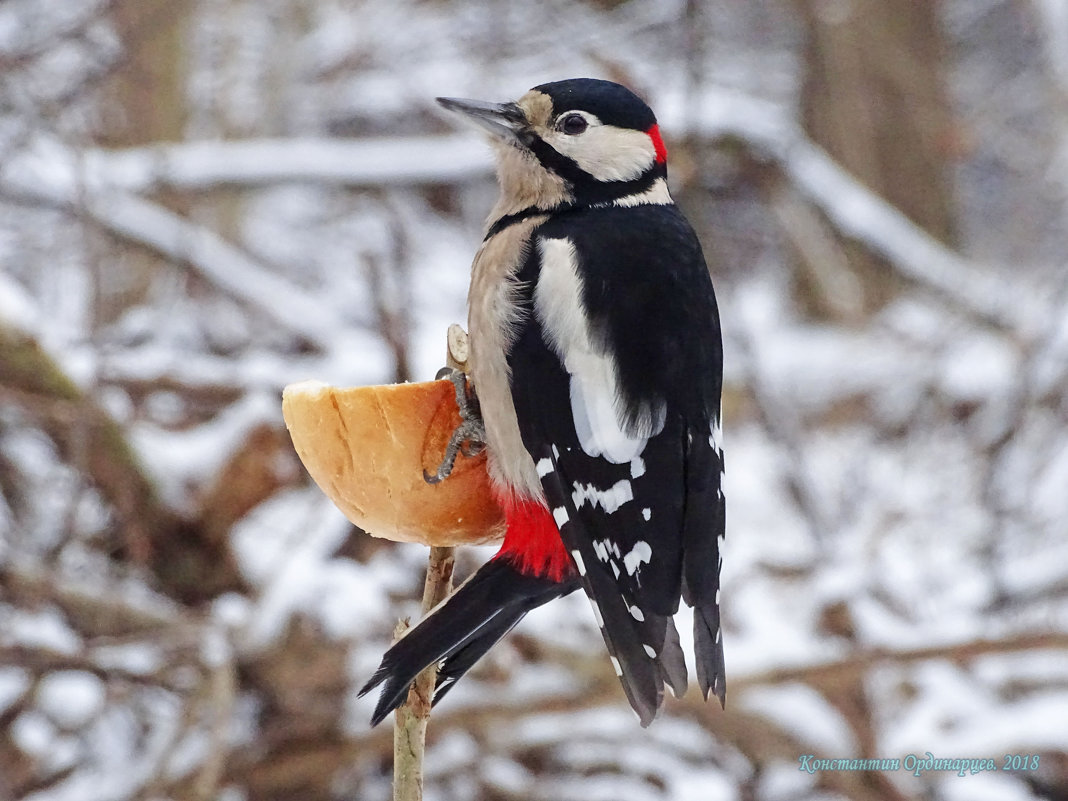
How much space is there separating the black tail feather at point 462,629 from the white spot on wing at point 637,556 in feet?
0.28

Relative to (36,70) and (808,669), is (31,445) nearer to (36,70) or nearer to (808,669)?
(36,70)

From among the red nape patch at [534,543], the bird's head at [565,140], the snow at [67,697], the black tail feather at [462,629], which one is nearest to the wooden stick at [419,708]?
the black tail feather at [462,629]

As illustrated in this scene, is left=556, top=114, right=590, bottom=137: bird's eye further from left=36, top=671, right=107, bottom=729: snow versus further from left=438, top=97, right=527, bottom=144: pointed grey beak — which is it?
left=36, top=671, right=107, bottom=729: snow

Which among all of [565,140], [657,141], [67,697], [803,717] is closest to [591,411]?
[565,140]

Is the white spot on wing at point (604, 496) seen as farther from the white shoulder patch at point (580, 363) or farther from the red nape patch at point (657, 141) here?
the red nape patch at point (657, 141)

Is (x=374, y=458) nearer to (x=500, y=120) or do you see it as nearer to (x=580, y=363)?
(x=580, y=363)

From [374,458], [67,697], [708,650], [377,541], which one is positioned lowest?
[67,697]

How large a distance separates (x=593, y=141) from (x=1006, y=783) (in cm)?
246

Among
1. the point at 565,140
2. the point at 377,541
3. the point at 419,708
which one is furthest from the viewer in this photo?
the point at 377,541

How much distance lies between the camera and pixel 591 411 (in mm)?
1583

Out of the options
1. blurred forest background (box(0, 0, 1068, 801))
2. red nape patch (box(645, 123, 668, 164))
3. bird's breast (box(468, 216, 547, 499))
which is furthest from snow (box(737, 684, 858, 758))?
bird's breast (box(468, 216, 547, 499))

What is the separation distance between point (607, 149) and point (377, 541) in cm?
152

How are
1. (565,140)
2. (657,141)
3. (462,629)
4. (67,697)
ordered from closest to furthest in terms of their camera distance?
1. (462,629)
2. (565,140)
3. (657,141)
4. (67,697)

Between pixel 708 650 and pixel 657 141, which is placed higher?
pixel 657 141
